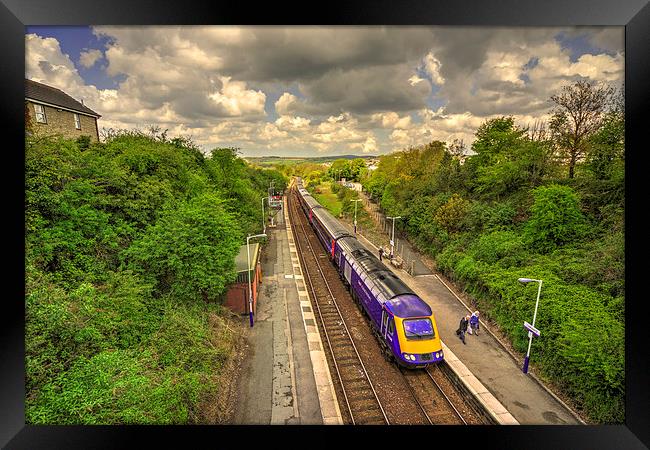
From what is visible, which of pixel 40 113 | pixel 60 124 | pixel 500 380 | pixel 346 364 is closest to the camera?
pixel 500 380

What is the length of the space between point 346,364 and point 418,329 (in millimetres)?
3047

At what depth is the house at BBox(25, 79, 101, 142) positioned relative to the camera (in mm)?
14648

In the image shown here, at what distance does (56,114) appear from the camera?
653 inches

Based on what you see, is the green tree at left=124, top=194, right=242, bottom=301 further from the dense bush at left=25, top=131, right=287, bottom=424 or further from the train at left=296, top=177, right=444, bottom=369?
the train at left=296, top=177, right=444, bottom=369

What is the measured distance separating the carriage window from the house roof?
60.9 ft

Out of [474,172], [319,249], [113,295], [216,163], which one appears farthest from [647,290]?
[216,163]

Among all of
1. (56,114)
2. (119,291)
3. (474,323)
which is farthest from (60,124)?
(474,323)

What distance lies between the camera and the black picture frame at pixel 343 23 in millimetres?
4953

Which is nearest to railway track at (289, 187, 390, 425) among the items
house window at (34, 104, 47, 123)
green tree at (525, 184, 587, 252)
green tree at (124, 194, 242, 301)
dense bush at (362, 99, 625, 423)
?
green tree at (124, 194, 242, 301)

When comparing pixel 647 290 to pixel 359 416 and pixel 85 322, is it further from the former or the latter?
pixel 85 322

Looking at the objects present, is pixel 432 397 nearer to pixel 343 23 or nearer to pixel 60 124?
pixel 343 23

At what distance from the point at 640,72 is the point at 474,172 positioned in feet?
65.1

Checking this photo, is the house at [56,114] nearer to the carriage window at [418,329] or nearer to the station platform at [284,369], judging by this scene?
the station platform at [284,369]

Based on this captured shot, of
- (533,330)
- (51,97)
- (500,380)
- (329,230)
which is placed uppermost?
(51,97)
